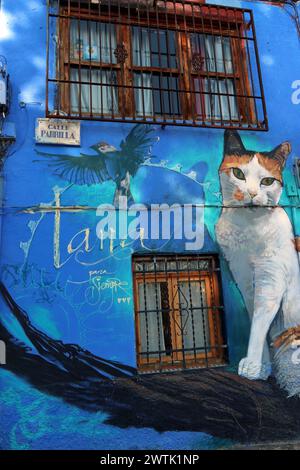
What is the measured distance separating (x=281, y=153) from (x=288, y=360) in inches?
96.3

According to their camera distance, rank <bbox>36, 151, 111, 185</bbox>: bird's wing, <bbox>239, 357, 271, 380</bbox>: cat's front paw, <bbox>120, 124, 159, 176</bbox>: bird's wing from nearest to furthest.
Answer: <bbox>239, 357, 271, 380</bbox>: cat's front paw, <bbox>36, 151, 111, 185</bbox>: bird's wing, <bbox>120, 124, 159, 176</bbox>: bird's wing

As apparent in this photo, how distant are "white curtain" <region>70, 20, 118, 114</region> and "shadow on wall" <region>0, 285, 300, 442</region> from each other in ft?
7.95

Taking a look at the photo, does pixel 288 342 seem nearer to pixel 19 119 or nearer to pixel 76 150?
pixel 76 150

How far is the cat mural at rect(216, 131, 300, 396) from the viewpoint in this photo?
4488mm

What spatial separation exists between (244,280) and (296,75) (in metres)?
2.87

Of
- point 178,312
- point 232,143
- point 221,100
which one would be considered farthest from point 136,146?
point 178,312

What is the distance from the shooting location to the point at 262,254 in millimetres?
4734


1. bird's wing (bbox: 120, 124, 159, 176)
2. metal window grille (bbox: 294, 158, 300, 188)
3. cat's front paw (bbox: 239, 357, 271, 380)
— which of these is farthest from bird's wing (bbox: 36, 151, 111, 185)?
cat's front paw (bbox: 239, 357, 271, 380)

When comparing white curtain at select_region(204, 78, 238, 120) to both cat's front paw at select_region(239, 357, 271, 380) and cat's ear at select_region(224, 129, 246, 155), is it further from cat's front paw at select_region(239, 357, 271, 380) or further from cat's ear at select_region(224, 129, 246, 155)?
cat's front paw at select_region(239, 357, 271, 380)

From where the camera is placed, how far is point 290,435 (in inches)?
169

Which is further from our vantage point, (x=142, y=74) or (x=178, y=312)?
(x=142, y=74)

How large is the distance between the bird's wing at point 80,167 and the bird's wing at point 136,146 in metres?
0.26

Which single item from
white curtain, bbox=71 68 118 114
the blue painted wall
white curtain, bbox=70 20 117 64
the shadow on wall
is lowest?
the shadow on wall

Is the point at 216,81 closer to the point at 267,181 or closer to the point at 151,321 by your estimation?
the point at 267,181
